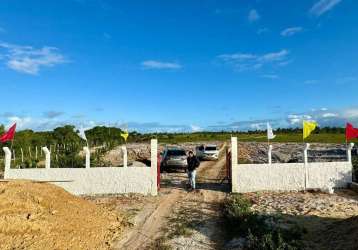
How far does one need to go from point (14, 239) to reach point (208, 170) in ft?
58.6

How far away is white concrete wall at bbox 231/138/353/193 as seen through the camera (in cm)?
1577

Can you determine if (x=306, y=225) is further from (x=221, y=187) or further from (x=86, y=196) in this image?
(x=86, y=196)

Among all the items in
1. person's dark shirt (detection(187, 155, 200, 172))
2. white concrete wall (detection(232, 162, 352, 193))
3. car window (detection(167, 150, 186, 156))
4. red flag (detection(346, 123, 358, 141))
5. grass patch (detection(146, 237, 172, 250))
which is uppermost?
red flag (detection(346, 123, 358, 141))

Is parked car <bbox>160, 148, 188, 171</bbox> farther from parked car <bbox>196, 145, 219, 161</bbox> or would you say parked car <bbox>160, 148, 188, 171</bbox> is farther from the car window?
parked car <bbox>196, 145, 219, 161</bbox>

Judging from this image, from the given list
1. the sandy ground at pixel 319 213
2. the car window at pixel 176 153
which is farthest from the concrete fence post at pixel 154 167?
the car window at pixel 176 153

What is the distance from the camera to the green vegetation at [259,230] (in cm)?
811

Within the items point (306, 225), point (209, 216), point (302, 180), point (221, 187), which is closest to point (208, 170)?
point (221, 187)

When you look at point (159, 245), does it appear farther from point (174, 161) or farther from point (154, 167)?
point (174, 161)

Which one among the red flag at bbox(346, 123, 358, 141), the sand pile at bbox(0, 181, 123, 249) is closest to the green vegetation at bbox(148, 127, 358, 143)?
the red flag at bbox(346, 123, 358, 141)

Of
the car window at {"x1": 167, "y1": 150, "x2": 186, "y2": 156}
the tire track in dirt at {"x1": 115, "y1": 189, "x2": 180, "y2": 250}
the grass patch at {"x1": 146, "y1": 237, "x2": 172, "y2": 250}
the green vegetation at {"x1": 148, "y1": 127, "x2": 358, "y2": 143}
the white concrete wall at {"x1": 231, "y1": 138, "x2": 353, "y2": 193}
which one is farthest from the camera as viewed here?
the green vegetation at {"x1": 148, "y1": 127, "x2": 358, "y2": 143}

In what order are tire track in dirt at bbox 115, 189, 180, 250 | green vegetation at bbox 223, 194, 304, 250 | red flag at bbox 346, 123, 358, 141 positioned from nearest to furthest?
green vegetation at bbox 223, 194, 304, 250 < tire track in dirt at bbox 115, 189, 180, 250 < red flag at bbox 346, 123, 358, 141

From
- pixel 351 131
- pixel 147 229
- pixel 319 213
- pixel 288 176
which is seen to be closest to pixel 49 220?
pixel 147 229

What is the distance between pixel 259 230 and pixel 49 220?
512 centimetres

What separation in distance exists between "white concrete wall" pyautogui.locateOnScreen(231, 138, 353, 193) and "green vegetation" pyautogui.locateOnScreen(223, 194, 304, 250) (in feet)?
12.2
